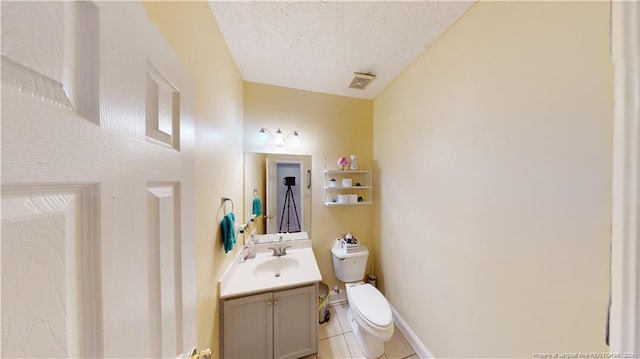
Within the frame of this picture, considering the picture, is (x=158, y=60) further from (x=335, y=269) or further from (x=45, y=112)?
(x=335, y=269)

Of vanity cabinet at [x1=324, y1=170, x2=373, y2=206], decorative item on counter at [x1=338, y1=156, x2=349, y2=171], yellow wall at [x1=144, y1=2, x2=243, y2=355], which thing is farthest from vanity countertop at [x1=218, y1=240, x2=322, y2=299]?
decorative item on counter at [x1=338, y1=156, x2=349, y2=171]

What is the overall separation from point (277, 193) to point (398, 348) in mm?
1710

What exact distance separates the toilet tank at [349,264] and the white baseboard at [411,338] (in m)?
0.46

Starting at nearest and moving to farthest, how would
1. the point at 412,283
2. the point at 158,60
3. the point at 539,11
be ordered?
the point at 158,60
the point at 539,11
the point at 412,283

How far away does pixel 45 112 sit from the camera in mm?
230

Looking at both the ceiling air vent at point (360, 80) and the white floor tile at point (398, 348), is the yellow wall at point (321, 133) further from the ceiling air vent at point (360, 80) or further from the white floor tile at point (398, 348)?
the white floor tile at point (398, 348)

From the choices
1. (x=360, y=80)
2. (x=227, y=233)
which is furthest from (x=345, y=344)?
(x=360, y=80)

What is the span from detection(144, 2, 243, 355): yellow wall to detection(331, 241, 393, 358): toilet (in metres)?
1.01

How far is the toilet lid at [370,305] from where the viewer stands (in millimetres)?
1396

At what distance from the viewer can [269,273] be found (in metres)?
1.70

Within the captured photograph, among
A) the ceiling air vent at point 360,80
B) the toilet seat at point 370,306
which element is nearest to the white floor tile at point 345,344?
the toilet seat at point 370,306

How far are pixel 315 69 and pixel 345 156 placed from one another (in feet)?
2.97

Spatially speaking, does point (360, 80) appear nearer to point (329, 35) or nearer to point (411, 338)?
point (329, 35)

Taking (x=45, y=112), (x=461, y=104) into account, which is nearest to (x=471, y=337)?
(x=461, y=104)
